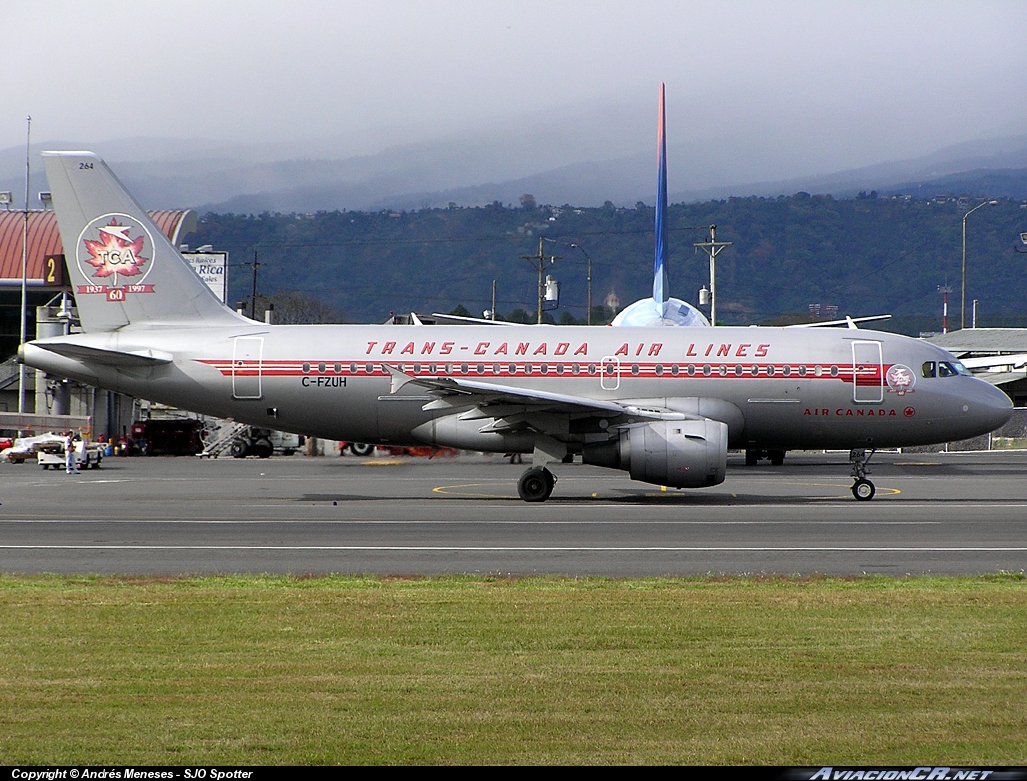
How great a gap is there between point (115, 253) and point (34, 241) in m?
57.9

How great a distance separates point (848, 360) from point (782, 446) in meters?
Answer: 2.57

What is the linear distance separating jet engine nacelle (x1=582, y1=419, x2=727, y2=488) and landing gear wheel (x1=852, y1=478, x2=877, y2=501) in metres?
3.36

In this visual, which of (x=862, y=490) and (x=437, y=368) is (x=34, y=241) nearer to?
(x=437, y=368)

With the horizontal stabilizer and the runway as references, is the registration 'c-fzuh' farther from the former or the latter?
the runway

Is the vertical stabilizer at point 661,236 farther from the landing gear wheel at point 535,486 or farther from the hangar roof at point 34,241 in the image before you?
the hangar roof at point 34,241

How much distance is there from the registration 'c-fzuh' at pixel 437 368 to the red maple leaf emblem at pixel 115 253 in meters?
0.03

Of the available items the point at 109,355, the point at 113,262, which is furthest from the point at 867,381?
the point at 113,262

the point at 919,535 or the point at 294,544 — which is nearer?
the point at 294,544

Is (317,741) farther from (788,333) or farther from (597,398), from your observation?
(788,333)

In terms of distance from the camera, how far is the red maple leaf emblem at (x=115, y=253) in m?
27.9

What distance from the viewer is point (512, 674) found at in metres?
8.66

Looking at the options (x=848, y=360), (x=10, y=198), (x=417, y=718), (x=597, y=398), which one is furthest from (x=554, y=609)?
(x=10, y=198)

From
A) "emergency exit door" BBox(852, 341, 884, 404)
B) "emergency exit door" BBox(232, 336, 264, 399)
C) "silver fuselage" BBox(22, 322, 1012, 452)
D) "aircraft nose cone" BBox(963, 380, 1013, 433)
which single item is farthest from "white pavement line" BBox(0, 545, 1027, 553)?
"aircraft nose cone" BBox(963, 380, 1013, 433)

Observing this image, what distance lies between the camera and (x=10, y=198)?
85.7m
